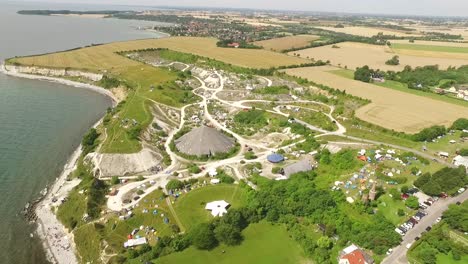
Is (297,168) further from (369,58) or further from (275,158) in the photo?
(369,58)

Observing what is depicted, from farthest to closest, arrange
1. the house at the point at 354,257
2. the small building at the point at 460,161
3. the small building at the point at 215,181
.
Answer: the small building at the point at 460,161
the small building at the point at 215,181
the house at the point at 354,257

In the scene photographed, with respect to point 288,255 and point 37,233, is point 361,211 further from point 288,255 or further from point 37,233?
point 37,233

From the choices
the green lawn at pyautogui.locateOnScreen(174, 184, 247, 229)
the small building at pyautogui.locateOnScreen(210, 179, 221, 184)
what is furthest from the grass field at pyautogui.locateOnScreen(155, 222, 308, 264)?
the small building at pyautogui.locateOnScreen(210, 179, 221, 184)

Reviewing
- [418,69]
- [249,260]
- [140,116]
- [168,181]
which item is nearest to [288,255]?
[249,260]

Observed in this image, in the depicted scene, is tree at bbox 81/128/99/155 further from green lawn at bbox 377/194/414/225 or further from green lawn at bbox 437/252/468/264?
green lawn at bbox 437/252/468/264

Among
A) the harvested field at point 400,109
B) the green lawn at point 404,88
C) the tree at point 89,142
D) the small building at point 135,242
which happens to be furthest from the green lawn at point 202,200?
the green lawn at point 404,88

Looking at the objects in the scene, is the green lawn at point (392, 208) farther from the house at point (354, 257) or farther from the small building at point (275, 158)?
the small building at point (275, 158)

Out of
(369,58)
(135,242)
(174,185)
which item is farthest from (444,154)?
(369,58)
